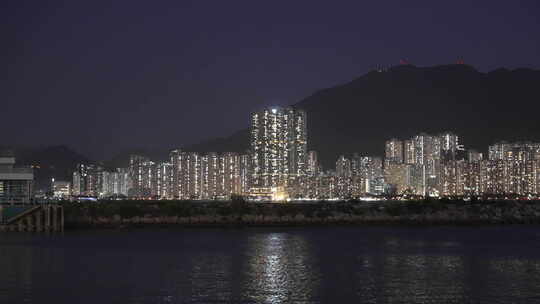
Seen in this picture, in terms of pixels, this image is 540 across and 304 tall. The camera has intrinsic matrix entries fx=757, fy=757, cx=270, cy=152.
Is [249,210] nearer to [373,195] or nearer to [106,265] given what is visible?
[106,265]

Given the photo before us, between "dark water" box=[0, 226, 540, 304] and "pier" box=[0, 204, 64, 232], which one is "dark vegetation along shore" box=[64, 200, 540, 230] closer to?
"pier" box=[0, 204, 64, 232]

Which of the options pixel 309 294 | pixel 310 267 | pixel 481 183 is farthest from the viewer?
pixel 481 183

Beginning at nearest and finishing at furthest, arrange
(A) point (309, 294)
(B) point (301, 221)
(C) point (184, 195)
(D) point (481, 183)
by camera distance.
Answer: (A) point (309, 294), (B) point (301, 221), (D) point (481, 183), (C) point (184, 195)

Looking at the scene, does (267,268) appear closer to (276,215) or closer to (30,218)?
(30,218)

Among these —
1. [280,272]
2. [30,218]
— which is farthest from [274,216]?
[280,272]

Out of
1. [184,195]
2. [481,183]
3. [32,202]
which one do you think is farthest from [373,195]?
[32,202]

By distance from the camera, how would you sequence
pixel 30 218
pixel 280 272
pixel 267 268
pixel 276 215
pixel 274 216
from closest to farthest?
pixel 280 272
pixel 267 268
pixel 30 218
pixel 274 216
pixel 276 215

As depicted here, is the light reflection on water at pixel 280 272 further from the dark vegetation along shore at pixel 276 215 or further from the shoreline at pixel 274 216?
the dark vegetation along shore at pixel 276 215
